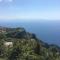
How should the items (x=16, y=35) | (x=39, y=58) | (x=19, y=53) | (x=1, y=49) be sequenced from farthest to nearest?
1. (x=16, y=35)
2. (x=1, y=49)
3. (x=19, y=53)
4. (x=39, y=58)

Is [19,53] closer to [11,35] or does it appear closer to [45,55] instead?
[45,55]

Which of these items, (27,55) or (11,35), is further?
(11,35)

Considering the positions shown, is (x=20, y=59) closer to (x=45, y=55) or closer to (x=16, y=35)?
(x=45, y=55)

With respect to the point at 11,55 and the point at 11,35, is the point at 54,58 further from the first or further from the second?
the point at 11,35

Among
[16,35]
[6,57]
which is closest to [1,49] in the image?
[6,57]

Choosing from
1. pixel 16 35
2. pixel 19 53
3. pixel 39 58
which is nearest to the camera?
pixel 39 58

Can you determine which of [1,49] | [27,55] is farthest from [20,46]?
[1,49]

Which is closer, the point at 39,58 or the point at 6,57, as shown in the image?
the point at 39,58

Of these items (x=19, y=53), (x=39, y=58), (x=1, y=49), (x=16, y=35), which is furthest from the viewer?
(x=16, y=35)
